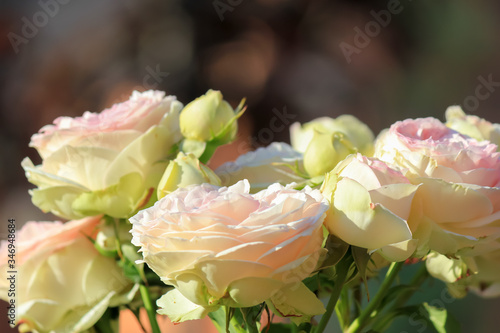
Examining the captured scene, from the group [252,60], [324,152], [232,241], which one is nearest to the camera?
[232,241]

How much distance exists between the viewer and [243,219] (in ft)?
1.11

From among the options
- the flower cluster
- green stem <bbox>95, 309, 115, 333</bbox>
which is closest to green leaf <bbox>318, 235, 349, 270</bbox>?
the flower cluster

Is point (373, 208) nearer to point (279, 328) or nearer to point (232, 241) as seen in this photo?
point (232, 241)

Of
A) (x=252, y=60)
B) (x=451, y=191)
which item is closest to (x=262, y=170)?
(x=451, y=191)

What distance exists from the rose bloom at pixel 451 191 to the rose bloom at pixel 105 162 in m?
0.19

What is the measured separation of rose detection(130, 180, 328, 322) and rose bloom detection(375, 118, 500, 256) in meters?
0.07

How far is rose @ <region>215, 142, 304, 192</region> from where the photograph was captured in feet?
1.51

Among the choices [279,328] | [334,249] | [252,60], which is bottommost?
[252,60]

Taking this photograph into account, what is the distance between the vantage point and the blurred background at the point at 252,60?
67.8 inches

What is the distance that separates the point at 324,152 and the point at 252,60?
1492mm

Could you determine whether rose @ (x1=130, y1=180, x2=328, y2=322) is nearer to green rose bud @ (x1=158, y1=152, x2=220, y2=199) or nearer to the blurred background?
green rose bud @ (x1=158, y1=152, x2=220, y2=199)

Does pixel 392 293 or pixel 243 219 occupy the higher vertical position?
pixel 243 219

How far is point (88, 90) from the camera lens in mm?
1743

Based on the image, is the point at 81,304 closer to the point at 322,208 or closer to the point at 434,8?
the point at 322,208
